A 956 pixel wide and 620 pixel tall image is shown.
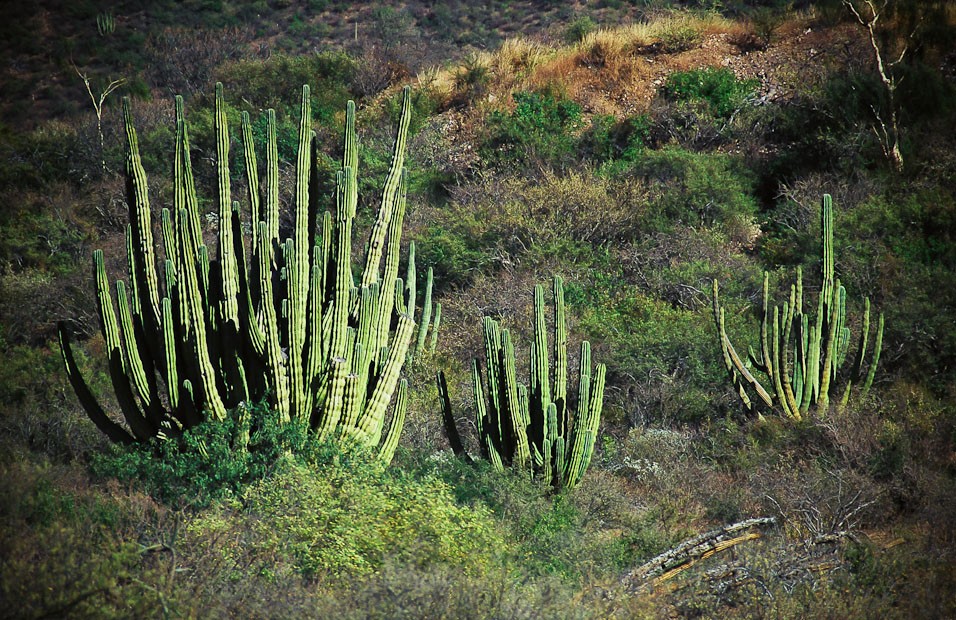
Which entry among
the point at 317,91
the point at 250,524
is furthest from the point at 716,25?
the point at 250,524

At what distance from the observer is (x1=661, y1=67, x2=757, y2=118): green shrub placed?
23.4m

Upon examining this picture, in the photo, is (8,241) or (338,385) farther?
(8,241)

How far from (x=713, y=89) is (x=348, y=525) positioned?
18.2m

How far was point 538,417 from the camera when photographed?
10016mm

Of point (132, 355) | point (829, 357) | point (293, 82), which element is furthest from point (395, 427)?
point (293, 82)

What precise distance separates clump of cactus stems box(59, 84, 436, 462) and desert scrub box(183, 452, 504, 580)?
836mm

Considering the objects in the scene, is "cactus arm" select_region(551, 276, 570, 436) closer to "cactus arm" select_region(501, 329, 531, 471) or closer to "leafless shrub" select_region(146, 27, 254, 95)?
"cactus arm" select_region(501, 329, 531, 471)

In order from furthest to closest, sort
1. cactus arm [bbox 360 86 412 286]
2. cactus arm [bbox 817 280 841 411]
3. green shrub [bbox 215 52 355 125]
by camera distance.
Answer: green shrub [bbox 215 52 355 125], cactus arm [bbox 817 280 841 411], cactus arm [bbox 360 86 412 286]

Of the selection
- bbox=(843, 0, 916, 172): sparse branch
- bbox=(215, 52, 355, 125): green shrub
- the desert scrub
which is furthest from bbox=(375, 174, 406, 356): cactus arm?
bbox=(215, 52, 355, 125): green shrub

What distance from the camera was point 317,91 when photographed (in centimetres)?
2733

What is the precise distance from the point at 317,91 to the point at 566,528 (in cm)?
2020

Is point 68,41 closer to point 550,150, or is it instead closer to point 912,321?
point 550,150

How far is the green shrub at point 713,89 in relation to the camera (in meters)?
23.4

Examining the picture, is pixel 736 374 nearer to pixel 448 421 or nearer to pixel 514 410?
pixel 514 410
